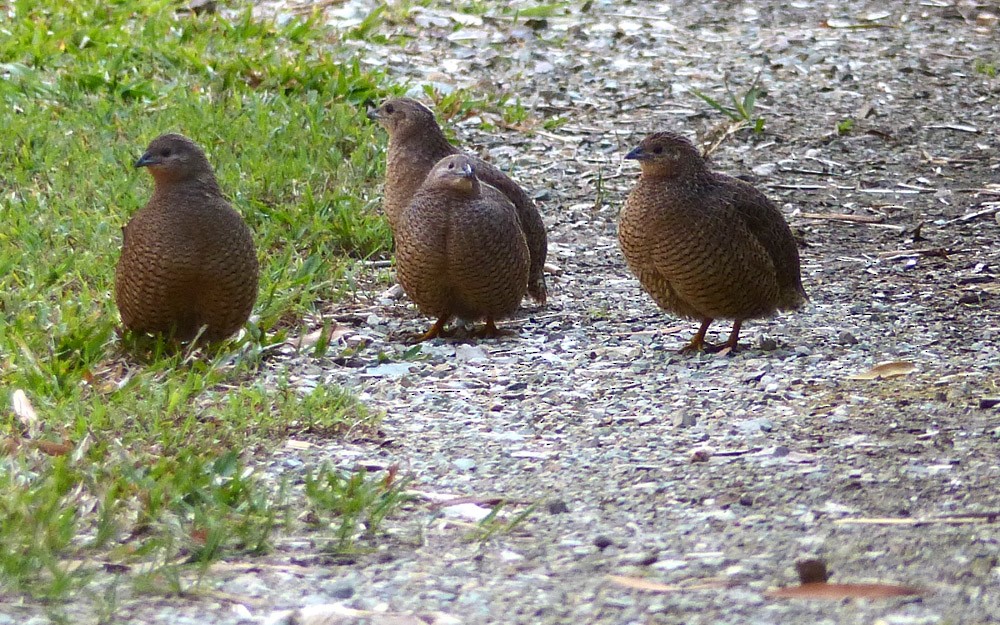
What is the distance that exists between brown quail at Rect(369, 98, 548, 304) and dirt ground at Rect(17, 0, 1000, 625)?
1.00ft

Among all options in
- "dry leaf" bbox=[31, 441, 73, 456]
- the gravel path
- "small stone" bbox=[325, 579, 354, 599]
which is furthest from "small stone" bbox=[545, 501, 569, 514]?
"dry leaf" bbox=[31, 441, 73, 456]

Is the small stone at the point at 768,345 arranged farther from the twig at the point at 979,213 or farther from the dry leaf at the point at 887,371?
the twig at the point at 979,213

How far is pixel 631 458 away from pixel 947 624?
4.79 ft

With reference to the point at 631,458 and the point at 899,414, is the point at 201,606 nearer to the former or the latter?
the point at 631,458

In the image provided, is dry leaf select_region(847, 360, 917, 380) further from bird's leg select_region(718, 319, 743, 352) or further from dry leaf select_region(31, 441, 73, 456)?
dry leaf select_region(31, 441, 73, 456)

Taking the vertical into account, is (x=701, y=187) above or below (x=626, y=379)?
above

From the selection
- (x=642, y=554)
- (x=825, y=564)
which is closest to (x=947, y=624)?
(x=825, y=564)

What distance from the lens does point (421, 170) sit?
695cm

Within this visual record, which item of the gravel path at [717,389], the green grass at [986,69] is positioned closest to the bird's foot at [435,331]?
the gravel path at [717,389]

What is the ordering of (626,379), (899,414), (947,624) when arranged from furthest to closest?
(626,379) < (899,414) < (947,624)

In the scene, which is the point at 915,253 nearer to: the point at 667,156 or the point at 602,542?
the point at 667,156

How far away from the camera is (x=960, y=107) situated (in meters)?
9.66

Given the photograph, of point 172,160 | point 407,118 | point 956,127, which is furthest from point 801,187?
point 172,160

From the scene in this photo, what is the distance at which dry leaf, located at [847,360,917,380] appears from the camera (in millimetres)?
5277
